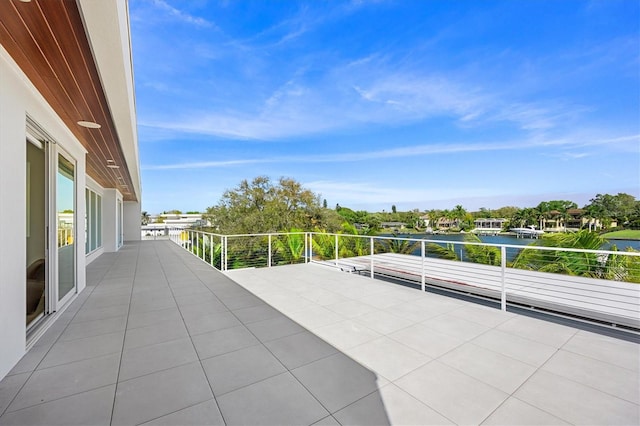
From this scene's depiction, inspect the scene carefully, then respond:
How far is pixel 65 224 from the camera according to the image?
13.9 ft

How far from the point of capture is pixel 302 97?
12.3 metres

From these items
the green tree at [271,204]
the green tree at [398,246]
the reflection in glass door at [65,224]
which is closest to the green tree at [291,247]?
the green tree at [398,246]

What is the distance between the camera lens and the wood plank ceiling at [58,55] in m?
1.71

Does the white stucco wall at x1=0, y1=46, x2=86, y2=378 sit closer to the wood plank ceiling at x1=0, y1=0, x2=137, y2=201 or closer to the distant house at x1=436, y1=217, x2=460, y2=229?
the wood plank ceiling at x1=0, y1=0, x2=137, y2=201

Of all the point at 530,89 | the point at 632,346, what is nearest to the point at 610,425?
the point at 632,346

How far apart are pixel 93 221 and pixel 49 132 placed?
23.5 ft

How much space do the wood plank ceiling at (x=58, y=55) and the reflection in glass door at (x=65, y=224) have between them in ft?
2.43

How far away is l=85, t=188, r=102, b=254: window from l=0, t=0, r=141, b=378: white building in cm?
406

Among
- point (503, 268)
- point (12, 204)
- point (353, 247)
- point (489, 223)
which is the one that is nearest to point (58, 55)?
point (12, 204)

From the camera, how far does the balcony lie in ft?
5.55

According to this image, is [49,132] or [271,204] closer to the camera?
[49,132]

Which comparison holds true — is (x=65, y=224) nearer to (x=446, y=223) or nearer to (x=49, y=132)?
(x=49, y=132)

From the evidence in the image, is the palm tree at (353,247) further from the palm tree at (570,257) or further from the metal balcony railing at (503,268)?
the palm tree at (570,257)

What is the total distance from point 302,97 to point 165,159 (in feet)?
45.4
